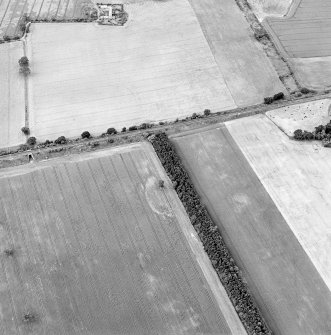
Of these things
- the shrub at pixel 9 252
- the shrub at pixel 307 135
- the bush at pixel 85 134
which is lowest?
the shrub at pixel 9 252

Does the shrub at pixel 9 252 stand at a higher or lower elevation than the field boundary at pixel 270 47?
lower

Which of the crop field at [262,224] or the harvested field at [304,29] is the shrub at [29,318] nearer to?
the crop field at [262,224]

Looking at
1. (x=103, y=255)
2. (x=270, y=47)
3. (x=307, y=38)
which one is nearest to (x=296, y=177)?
(x=103, y=255)

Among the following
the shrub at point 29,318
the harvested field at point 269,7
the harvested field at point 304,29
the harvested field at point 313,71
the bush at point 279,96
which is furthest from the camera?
the harvested field at point 269,7

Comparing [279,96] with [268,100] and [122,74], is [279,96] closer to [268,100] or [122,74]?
[268,100]

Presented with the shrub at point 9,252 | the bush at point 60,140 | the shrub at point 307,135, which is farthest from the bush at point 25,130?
the shrub at point 307,135

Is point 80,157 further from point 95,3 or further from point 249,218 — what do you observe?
point 95,3

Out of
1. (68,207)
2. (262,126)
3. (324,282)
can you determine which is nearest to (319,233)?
(324,282)
